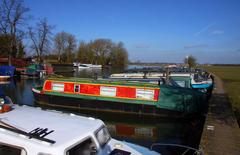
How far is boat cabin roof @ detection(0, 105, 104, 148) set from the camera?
4133 millimetres

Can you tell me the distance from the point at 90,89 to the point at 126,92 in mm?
2776

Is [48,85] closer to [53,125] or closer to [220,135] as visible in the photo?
[220,135]

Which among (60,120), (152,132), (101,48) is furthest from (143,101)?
(101,48)

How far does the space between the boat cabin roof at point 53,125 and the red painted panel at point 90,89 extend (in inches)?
430

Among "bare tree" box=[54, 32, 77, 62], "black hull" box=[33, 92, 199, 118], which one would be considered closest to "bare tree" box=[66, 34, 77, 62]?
"bare tree" box=[54, 32, 77, 62]

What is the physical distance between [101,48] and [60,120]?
93.4 metres

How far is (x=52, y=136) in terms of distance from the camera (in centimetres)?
414

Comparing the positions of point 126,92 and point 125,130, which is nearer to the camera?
point 125,130

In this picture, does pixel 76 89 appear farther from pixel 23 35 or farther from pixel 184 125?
pixel 23 35

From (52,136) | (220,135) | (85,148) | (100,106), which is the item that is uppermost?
Result: (52,136)

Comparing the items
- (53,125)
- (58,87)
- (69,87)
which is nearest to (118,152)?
(53,125)

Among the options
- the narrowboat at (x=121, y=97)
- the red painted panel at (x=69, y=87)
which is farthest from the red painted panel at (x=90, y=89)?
the red painted panel at (x=69, y=87)

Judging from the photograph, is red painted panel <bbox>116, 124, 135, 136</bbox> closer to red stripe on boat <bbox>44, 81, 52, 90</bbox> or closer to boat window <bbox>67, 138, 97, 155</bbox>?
red stripe on boat <bbox>44, 81, 52, 90</bbox>

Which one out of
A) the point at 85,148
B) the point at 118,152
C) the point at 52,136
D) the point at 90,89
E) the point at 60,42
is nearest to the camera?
the point at 52,136
